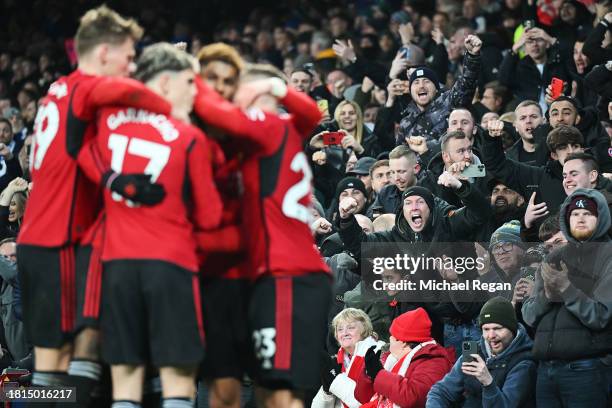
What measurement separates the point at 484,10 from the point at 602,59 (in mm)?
4096

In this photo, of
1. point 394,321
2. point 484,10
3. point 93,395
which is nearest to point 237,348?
point 93,395

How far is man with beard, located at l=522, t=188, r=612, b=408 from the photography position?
8477mm

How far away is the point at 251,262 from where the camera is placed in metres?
6.89

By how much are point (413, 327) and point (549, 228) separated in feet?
4.02

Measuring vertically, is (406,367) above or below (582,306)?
below

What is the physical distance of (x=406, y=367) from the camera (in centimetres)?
927

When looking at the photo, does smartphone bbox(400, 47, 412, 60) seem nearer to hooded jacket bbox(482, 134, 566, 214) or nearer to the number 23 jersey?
hooded jacket bbox(482, 134, 566, 214)

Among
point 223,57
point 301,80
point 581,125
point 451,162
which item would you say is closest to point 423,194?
point 451,162

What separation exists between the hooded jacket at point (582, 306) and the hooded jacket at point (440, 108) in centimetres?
332

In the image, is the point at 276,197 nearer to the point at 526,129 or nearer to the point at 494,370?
the point at 494,370

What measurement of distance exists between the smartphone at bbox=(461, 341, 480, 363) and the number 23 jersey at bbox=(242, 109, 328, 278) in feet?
7.51

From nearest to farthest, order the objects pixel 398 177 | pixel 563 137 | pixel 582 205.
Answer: pixel 582 205
pixel 563 137
pixel 398 177

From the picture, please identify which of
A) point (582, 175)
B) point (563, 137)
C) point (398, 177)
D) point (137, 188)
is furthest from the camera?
point (398, 177)

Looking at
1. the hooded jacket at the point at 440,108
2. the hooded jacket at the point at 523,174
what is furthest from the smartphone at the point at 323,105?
the hooded jacket at the point at 523,174
